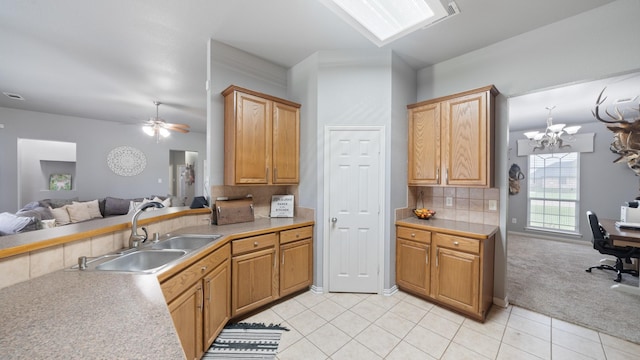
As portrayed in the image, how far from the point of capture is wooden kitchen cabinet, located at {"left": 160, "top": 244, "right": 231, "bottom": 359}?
1.40m

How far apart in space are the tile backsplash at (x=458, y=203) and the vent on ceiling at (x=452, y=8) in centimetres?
182

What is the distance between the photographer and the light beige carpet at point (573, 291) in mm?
2240

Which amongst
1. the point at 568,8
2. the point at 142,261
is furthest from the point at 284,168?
the point at 568,8

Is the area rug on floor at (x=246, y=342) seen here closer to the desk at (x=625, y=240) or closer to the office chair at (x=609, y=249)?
the desk at (x=625, y=240)

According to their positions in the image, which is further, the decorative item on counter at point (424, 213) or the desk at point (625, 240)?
the decorative item on counter at point (424, 213)

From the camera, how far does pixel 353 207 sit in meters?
2.74

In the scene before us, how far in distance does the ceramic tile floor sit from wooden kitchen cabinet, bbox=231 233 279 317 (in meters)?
0.19

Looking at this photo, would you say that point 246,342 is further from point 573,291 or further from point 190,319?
point 573,291

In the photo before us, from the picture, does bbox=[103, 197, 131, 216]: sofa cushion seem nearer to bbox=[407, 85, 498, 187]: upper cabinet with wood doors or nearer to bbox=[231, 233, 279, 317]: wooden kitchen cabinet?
bbox=[231, 233, 279, 317]: wooden kitchen cabinet

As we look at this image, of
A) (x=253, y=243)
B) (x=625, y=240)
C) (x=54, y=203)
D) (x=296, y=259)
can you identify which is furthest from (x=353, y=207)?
(x=54, y=203)

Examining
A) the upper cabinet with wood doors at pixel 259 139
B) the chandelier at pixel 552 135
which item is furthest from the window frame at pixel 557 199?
the upper cabinet with wood doors at pixel 259 139

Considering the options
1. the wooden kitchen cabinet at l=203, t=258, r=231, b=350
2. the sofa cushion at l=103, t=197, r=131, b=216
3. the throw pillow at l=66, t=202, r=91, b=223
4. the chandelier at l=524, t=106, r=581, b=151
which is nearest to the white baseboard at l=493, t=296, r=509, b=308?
the wooden kitchen cabinet at l=203, t=258, r=231, b=350

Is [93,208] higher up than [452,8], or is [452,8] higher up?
[452,8]

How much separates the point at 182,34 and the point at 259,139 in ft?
4.38
